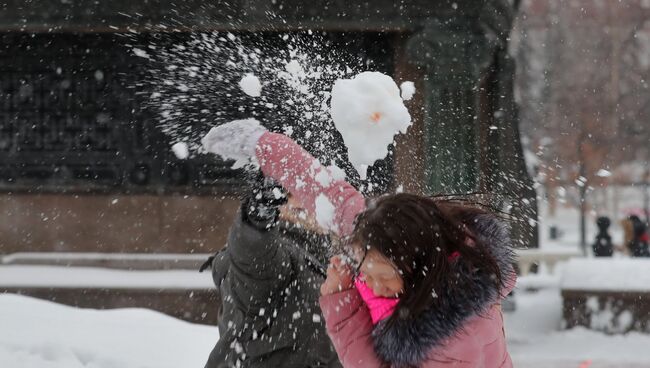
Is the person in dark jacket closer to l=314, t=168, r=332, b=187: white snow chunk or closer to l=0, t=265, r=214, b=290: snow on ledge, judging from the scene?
l=314, t=168, r=332, b=187: white snow chunk

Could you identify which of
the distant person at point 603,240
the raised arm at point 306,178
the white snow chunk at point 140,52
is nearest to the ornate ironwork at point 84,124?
the white snow chunk at point 140,52

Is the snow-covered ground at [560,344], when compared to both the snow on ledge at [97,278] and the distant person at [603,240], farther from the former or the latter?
the distant person at [603,240]

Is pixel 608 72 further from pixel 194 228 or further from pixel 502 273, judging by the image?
pixel 502 273

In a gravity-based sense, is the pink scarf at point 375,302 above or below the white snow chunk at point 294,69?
below

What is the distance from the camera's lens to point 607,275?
870cm

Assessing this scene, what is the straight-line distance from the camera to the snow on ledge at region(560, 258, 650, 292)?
851 cm

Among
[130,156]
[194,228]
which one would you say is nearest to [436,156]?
[194,228]

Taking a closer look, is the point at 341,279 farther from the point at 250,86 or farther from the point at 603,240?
the point at 603,240

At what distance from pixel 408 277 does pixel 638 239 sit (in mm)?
13424

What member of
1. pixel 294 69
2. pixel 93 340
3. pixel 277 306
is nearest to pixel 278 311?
pixel 277 306

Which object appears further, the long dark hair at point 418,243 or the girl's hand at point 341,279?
the girl's hand at point 341,279

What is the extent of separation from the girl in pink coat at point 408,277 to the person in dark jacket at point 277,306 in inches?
13.5

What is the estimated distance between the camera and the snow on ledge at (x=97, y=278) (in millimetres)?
7770

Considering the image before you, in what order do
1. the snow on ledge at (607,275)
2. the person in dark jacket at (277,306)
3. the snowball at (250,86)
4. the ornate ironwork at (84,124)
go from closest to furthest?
1. the person in dark jacket at (277,306)
2. the snowball at (250,86)
3. the ornate ironwork at (84,124)
4. the snow on ledge at (607,275)
